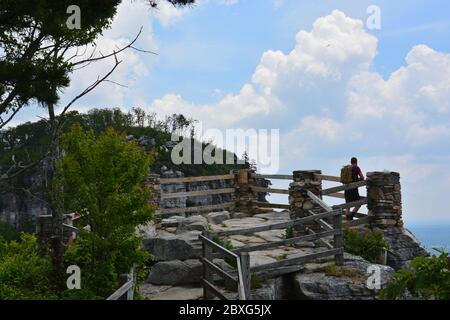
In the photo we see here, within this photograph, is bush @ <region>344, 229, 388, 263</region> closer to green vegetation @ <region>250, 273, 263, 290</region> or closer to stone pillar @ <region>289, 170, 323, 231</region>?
stone pillar @ <region>289, 170, 323, 231</region>

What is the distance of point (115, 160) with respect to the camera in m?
9.93

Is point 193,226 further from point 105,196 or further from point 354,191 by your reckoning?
point 354,191

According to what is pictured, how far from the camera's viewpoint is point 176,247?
38.2ft

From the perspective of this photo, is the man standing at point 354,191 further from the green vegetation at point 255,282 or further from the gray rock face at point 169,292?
the gray rock face at point 169,292

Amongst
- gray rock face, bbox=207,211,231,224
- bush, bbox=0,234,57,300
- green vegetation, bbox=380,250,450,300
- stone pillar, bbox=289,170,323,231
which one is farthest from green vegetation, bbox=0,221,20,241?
green vegetation, bbox=380,250,450,300

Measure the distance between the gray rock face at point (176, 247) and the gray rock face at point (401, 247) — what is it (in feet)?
18.7

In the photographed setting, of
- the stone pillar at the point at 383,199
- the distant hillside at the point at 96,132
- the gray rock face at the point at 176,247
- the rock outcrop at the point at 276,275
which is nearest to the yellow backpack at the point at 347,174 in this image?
the stone pillar at the point at 383,199

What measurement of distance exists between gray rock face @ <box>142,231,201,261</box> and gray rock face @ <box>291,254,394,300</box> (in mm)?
2308

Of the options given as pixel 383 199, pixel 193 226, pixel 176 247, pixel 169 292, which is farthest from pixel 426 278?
pixel 383 199

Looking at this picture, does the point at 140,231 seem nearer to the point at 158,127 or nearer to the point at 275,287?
the point at 275,287

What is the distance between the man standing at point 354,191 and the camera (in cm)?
1500

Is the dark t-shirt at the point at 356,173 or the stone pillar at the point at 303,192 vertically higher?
the dark t-shirt at the point at 356,173
